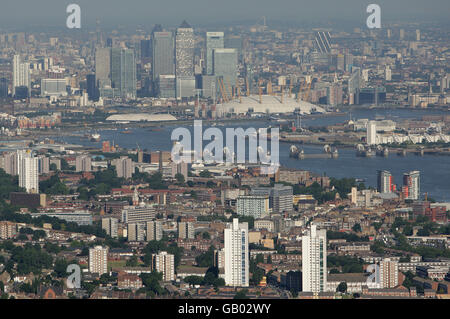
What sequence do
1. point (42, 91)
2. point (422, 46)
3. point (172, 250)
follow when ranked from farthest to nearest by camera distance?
point (422, 46)
point (42, 91)
point (172, 250)

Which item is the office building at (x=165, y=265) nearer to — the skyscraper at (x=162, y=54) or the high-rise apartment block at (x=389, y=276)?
the high-rise apartment block at (x=389, y=276)

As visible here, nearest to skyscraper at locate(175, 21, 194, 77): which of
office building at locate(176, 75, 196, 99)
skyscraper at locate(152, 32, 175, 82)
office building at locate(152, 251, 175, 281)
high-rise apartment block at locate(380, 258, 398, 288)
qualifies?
skyscraper at locate(152, 32, 175, 82)

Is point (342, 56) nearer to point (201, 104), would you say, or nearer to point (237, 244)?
point (201, 104)

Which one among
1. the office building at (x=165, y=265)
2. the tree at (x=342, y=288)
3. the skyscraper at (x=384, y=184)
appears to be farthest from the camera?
the skyscraper at (x=384, y=184)

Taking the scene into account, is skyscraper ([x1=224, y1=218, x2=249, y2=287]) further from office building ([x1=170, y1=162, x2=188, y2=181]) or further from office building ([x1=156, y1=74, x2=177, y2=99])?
office building ([x1=156, y1=74, x2=177, y2=99])

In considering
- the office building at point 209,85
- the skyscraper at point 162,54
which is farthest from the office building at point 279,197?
the skyscraper at point 162,54
